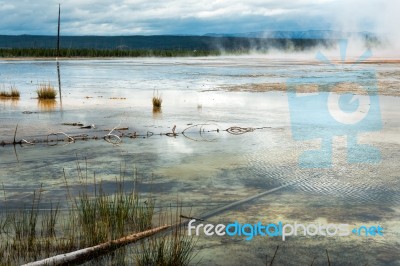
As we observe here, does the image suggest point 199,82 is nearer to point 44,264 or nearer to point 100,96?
point 100,96

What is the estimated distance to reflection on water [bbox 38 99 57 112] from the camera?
39.1 feet

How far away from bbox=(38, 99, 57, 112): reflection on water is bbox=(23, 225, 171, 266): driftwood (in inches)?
331

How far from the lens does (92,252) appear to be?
3.64 m

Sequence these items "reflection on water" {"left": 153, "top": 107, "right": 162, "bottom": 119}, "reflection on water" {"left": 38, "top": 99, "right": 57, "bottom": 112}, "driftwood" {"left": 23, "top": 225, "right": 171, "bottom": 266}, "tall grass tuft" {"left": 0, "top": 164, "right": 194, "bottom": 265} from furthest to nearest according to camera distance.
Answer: "reflection on water" {"left": 38, "top": 99, "right": 57, "bottom": 112}, "reflection on water" {"left": 153, "top": 107, "right": 162, "bottom": 119}, "tall grass tuft" {"left": 0, "top": 164, "right": 194, "bottom": 265}, "driftwood" {"left": 23, "top": 225, "right": 171, "bottom": 266}

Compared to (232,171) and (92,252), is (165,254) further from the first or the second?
(232,171)

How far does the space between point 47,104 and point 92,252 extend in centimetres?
988

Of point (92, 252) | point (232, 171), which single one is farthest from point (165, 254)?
point (232, 171)

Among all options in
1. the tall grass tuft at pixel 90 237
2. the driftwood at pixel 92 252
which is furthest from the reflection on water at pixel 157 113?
the driftwood at pixel 92 252

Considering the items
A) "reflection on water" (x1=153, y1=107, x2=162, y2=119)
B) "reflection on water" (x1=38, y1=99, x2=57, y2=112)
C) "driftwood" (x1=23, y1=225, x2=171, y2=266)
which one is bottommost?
"reflection on water" (x1=38, y1=99, x2=57, y2=112)

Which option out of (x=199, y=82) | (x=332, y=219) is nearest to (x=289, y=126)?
(x=332, y=219)

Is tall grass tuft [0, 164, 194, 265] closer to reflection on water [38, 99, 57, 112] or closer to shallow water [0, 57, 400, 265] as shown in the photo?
shallow water [0, 57, 400, 265]

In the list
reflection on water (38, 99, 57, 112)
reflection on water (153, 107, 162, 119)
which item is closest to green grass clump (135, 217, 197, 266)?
reflection on water (153, 107, 162, 119)

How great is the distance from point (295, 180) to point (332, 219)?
1219 mm

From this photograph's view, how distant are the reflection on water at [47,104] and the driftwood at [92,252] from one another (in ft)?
27.6
